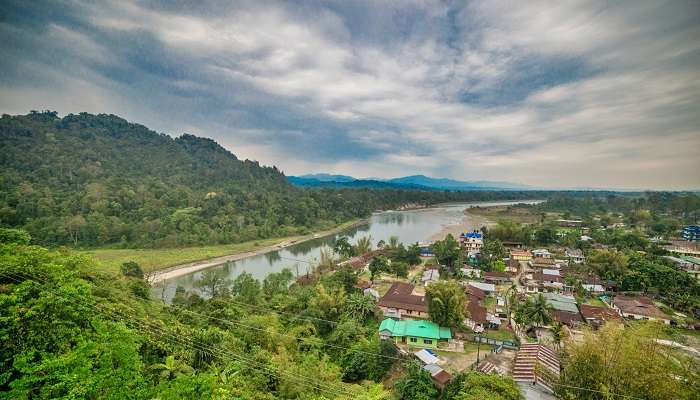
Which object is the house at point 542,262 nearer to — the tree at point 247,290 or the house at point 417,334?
the house at point 417,334

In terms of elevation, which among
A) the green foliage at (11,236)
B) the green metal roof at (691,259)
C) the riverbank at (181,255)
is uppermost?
the green foliage at (11,236)

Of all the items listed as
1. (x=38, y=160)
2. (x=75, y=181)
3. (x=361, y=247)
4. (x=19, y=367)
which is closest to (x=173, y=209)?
(x=75, y=181)

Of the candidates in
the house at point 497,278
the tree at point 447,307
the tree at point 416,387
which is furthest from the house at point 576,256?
the tree at point 416,387

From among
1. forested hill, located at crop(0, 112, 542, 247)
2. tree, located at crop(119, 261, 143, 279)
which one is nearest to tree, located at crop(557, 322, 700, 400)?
tree, located at crop(119, 261, 143, 279)

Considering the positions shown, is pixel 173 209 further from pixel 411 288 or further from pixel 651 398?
pixel 651 398

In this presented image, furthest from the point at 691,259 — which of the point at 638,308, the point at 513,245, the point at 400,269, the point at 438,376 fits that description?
the point at 438,376

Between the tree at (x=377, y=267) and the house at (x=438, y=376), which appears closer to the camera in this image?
the house at (x=438, y=376)
